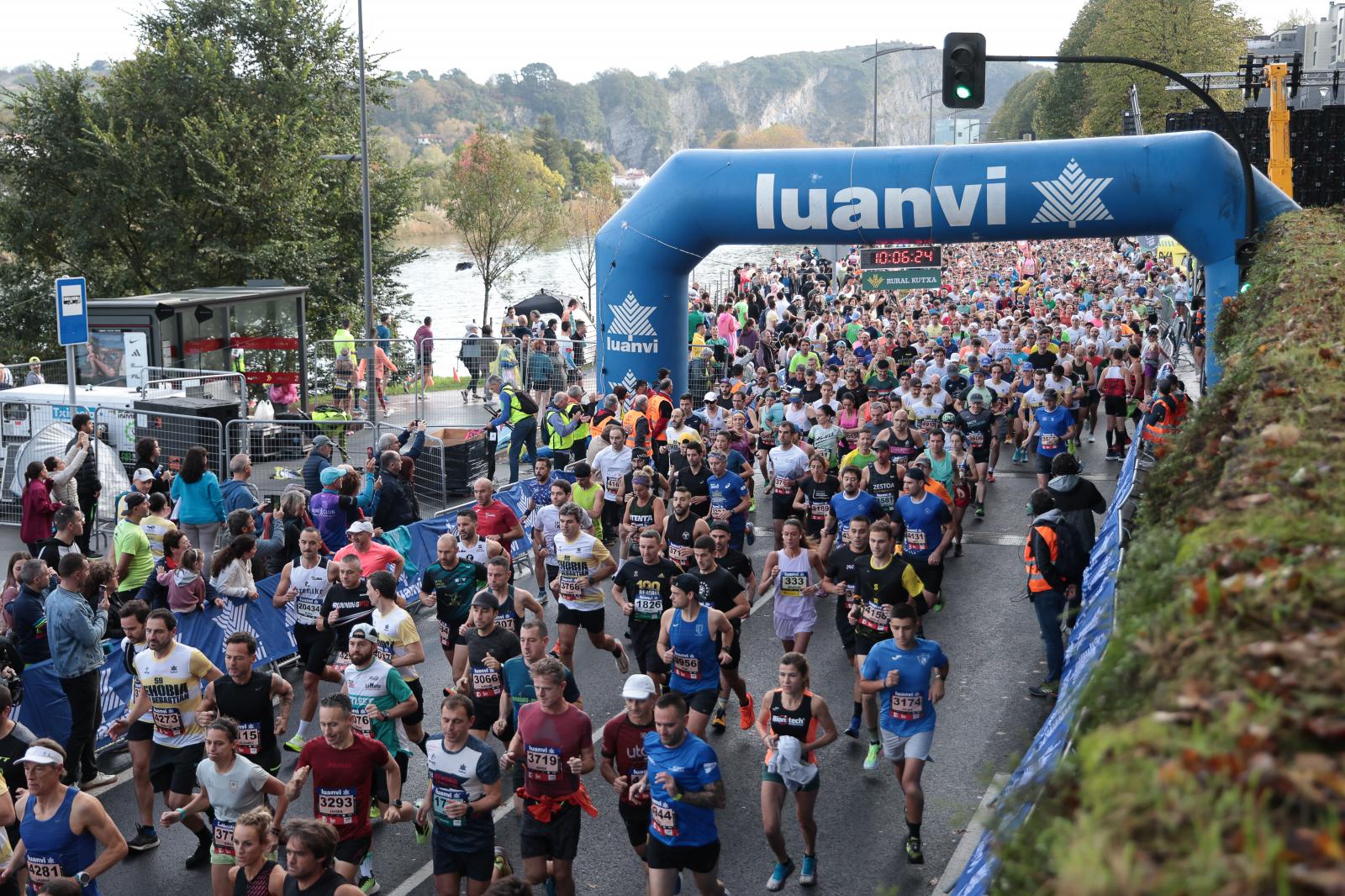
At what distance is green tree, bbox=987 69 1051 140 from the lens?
13700 cm

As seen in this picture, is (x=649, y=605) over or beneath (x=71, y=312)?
beneath

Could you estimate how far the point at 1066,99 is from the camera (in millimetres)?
91375

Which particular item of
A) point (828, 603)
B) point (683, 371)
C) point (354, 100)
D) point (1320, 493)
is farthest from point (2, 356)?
point (1320, 493)

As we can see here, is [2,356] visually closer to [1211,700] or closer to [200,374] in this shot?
[200,374]

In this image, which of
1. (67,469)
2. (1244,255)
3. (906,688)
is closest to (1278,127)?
(1244,255)

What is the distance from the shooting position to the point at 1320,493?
382 centimetres

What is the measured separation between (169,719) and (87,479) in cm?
771

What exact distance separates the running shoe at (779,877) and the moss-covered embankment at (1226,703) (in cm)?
340

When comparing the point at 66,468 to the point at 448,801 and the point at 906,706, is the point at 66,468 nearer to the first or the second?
the point at 448,801

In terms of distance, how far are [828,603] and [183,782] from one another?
22.8ft

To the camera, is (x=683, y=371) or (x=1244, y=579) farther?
(x=683, y=371)

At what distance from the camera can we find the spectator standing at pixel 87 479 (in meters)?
14.3

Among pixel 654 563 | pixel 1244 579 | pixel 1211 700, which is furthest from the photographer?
Answer: pixel 654 563

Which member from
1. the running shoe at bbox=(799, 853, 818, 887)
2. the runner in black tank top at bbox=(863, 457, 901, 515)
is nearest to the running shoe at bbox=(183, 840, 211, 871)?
the running shoe at bbox=(799, 853, 818, 887)
